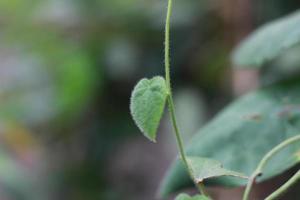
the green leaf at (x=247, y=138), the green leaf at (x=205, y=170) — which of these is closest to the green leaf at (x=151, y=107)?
the green leaf at (x=205, y=170)

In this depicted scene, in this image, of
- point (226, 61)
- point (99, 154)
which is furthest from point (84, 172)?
point (226, 61)

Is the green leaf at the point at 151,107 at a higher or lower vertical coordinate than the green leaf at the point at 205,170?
higher

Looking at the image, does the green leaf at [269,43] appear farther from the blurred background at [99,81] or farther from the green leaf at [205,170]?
the blurred background at [99,81]

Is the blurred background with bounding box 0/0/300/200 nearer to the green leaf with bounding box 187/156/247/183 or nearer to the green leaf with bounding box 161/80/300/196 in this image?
the green leaf with bounding box 161/80/300/196

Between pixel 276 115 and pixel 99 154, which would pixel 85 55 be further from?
pixel 276 115

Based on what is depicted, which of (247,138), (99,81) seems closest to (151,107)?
(247,138)

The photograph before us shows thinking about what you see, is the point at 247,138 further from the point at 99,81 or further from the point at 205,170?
the point at 99,81

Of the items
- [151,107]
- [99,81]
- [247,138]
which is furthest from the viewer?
[99,81]
